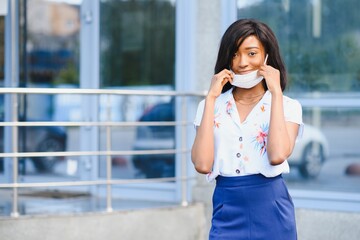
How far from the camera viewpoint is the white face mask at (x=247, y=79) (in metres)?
2.66

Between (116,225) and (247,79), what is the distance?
9.77 feet

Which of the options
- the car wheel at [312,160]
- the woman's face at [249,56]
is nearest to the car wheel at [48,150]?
the car wheel at [312,160]

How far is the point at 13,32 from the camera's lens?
7273 millimetres

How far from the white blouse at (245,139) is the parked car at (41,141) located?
4966 millimetres

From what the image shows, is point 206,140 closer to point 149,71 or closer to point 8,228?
point 8,228

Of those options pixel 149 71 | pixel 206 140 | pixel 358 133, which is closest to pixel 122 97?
pixel 149 71

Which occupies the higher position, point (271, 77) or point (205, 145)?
point (271, 77)

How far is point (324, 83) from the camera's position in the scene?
5.72 meters

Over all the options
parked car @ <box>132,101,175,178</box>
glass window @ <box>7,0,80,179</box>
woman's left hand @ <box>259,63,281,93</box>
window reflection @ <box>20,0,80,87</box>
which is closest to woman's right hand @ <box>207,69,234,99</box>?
woman's left hand @ <box>259,63,281,93</box>

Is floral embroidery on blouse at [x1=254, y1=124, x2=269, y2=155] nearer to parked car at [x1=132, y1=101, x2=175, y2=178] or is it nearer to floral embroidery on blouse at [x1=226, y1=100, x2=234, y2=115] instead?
floral embroidery on blouse at [x1=226, y1=100, x2=234, y2=115]

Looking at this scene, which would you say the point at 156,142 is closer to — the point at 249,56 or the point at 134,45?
the point at 134,45


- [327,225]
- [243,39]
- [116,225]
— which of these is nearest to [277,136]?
[243,39]

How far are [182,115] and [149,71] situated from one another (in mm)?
1162

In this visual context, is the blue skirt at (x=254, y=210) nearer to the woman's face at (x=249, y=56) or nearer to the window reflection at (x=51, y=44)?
the woman's face at (x=249, y=56)
